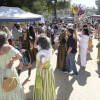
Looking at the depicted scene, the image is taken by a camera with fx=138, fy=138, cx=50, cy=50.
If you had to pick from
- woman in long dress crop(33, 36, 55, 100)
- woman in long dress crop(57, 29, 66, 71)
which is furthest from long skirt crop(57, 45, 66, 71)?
woman in long dress crop(33, 36, 55, 100)

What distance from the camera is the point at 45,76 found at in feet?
9.18

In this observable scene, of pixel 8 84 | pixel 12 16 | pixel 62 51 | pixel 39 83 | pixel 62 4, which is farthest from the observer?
pixel 62 4

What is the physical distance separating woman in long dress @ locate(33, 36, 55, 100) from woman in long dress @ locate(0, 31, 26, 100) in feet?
1.26

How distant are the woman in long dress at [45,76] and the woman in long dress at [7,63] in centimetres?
39

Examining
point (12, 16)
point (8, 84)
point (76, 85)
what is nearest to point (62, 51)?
point (76, 85)

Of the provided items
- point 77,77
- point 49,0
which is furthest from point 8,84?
point 49,0

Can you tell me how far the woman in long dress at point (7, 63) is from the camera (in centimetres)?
226

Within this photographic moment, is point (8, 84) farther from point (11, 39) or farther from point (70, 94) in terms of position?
point (11, 39)

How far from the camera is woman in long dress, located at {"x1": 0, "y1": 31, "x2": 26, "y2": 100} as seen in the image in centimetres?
226

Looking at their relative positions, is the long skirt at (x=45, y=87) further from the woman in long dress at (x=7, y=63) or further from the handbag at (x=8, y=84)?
the handbag at (x=8, y=84)

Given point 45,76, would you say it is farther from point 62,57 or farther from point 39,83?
point 62,57

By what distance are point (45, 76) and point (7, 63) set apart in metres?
0.82

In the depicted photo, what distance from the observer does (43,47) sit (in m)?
2.65

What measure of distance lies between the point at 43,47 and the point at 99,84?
249 centimetres
